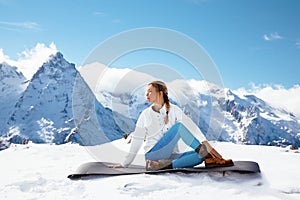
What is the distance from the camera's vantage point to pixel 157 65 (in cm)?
784

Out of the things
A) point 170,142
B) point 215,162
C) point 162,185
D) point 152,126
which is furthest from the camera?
point 152,126

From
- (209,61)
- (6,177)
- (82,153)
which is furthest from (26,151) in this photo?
(209,61)

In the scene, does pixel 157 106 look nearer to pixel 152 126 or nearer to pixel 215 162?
pixel 152 126

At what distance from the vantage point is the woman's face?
5.79 metres

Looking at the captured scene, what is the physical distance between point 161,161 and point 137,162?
830 millimetres

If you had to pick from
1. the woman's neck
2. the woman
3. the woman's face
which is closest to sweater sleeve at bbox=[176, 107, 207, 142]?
the woman

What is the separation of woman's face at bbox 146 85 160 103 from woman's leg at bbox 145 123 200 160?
24.0 inches

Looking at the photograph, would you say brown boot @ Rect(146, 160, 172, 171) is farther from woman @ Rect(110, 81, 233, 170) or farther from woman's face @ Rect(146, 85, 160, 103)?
woman's face @ Rect(146, 85, 160, 103)

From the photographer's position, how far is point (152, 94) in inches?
228

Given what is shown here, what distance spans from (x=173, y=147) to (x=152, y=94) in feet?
3.17

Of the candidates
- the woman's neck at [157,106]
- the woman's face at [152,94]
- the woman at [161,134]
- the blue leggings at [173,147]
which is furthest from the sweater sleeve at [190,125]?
the woman's face at [152,94]

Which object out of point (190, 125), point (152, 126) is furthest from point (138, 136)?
point (190, 125)

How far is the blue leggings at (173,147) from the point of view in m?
5.42

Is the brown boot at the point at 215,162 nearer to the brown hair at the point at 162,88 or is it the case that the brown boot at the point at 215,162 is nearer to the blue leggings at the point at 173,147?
the blue leggings at the point at 173,147
